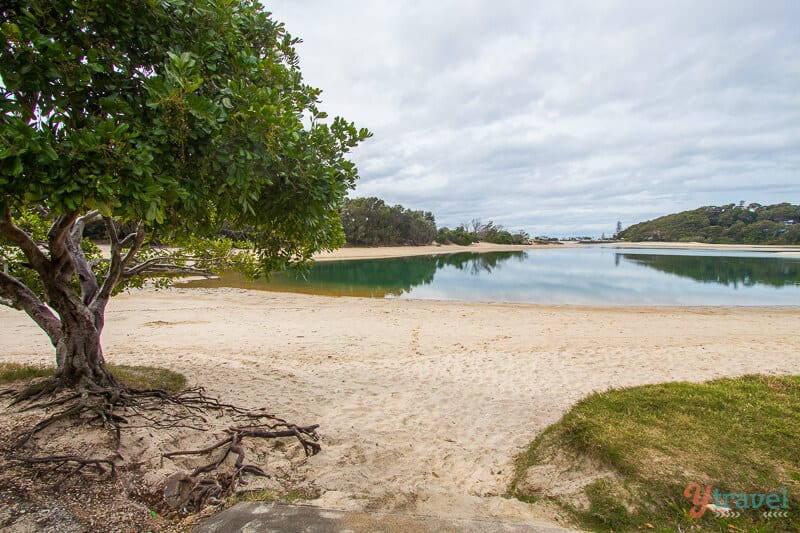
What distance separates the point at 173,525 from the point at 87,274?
4.37 meters

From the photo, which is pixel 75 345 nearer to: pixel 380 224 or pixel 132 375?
pixel 132 375

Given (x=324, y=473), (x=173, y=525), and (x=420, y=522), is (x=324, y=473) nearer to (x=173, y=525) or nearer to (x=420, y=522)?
(x=173, y=525)

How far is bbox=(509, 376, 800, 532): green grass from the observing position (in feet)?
9.33

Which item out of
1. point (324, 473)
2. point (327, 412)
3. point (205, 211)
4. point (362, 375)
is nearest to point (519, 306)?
point (362, 375)

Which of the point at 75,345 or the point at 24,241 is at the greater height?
Result: the point at 24,241

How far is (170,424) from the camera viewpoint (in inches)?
170

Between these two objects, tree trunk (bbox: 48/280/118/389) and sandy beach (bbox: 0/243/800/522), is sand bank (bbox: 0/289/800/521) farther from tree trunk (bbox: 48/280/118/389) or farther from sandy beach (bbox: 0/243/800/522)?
tree trunk (bbox: 48/280/118/389)

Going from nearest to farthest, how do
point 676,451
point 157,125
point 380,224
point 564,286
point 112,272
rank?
point 157,125 → point 676,451 → point 112,272 → point 564,286 → point 380,224

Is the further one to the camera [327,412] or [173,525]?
[327,412]

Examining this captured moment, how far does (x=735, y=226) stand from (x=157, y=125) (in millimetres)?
143790

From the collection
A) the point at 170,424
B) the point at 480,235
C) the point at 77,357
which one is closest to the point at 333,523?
the point at 170,424

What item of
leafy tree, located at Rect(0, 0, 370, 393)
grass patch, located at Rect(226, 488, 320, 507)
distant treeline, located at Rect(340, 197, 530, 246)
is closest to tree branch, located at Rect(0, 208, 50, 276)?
leafy tree, located at Rect(0, 0, 370, 393)

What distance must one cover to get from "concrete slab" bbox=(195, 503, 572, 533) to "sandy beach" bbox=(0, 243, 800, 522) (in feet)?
1.67

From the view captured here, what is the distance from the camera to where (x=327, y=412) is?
19.1 ft
